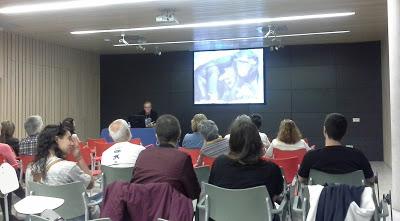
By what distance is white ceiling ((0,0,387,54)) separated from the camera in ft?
22.9

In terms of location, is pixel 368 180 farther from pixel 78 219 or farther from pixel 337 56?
pixel 337 56

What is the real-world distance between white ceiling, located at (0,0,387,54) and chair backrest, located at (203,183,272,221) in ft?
14.9

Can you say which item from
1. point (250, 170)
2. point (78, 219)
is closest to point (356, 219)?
point (250, 170)

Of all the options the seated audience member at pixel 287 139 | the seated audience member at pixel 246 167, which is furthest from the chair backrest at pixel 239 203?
the seated audience member at pixel 287 139

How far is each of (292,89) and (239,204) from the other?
8971mm

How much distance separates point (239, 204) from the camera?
2.70 m

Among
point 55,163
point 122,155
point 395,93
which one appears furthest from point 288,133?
point 55,163

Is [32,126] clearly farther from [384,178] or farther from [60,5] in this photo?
[384,178]

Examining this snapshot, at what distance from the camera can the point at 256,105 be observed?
452 inches

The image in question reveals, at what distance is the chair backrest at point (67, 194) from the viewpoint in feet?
9.64

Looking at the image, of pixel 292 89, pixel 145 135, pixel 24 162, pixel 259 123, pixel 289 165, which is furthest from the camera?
pixel 292 89

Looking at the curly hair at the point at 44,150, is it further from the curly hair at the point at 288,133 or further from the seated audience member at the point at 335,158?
the curly hair at the point at 288,133

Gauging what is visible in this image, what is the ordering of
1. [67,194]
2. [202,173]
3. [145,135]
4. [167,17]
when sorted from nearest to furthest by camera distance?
1. [67,194]
2. [202,173]
3. [167,17]
4. [145,135]

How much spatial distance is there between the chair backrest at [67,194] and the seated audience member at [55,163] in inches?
3.7
